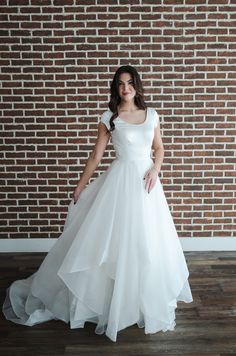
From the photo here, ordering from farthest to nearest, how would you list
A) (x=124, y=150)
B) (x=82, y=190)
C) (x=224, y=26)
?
(x=224, y=26), (x=82, y=190), (x=124, y=150)

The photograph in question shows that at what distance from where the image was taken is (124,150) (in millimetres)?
2439

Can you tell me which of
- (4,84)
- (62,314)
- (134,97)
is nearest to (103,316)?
(62,314)

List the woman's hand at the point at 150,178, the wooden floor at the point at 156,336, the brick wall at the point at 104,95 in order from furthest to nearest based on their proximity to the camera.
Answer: the brick wall at the point at 104,95 < the woman's hand at the point at 150,178 < the wooden floor at the point at 156,336

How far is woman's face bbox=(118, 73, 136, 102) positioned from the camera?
2379 millimetres

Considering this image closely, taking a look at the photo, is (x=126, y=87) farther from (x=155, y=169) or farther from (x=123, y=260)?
(x=123, y=260)

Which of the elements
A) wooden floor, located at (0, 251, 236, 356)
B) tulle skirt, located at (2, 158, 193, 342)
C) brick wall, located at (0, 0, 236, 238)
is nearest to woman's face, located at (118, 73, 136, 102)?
tulle skirt, located at (2, 158, 193, 342)

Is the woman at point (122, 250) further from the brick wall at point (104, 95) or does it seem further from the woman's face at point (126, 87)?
the brick wall at point (104, 95)

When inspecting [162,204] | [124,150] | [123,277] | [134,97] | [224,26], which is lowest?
[123,277]

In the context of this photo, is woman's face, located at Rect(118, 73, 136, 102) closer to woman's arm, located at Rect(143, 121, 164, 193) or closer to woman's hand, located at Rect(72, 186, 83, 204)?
woman's arm, located at Rect(143, 121, 164, 193)

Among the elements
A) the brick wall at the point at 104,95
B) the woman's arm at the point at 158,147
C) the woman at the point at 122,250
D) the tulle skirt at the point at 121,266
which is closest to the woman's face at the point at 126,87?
the woman at the point at 122,250

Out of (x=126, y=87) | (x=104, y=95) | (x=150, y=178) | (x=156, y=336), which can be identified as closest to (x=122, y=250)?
(x=150, y=178)

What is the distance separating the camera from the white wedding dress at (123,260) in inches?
90.4

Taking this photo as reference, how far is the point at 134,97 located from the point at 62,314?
5.17 ft

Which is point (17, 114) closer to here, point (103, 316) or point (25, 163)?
point (25, 163)
